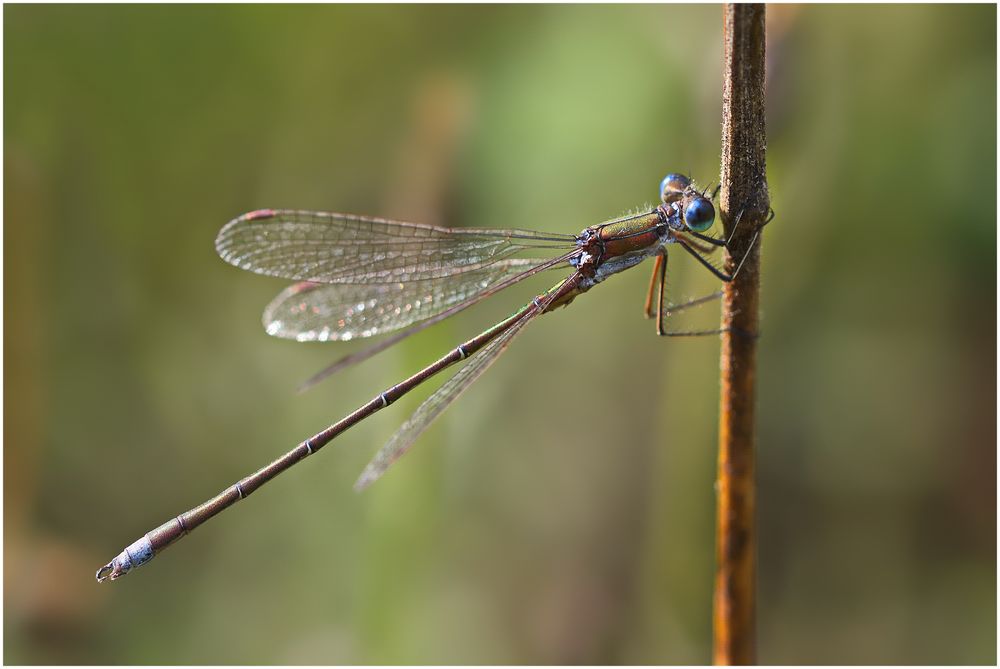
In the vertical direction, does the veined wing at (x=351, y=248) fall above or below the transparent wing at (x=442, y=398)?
above

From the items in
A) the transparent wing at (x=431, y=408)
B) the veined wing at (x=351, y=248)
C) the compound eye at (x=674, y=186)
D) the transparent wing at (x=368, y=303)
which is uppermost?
the compound eye at (x=674, y=186)

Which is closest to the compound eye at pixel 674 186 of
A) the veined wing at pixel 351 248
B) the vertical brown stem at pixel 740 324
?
the veined wing at pixel 351 248

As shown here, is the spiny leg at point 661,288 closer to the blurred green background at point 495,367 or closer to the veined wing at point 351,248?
the blurred green background at point 495,367

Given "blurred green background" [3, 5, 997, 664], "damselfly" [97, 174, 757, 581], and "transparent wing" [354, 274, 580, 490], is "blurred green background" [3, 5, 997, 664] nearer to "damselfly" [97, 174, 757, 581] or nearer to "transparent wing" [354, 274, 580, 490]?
"damselfly" [97, 174, 757, 581]

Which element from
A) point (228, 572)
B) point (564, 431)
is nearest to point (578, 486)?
point (564, 431)

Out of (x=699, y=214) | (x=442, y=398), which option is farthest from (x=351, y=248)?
(x=699, y=214)

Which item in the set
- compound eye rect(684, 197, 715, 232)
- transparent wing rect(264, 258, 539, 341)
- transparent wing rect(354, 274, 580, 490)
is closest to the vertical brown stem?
compound eye rect(684, 197, 715, 232)

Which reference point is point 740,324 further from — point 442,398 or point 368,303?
point 368,303
